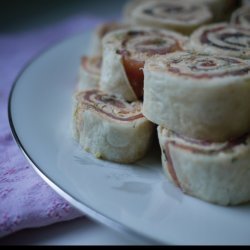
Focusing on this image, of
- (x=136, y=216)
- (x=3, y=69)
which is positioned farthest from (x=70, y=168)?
(x=3, y=69)

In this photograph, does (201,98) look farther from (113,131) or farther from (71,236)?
(71,236)

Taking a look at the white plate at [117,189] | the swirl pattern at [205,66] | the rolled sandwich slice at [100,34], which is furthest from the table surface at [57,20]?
the rolled sandwich slice at [100,34]

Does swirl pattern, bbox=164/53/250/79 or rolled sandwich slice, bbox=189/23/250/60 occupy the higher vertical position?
swirl pattern, bbox=164/53/250/79

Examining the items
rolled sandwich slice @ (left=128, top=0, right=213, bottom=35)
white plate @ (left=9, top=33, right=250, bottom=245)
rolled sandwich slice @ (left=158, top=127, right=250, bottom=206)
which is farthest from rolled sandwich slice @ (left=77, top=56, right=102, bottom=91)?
rolled sandwich slice @ (left=158, top=127, right=250, bottom=206)

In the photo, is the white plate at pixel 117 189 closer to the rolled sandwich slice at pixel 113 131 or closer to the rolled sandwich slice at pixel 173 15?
the rolled sandwich slice at pixel 113 131

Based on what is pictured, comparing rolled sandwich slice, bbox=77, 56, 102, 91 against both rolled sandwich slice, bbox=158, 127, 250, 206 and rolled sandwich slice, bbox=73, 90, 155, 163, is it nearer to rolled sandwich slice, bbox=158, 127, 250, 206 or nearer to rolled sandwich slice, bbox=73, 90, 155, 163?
rolled sandwich slice, bbox=73, 90, 155, 163

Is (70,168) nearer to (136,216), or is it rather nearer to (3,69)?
(136,216)
